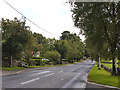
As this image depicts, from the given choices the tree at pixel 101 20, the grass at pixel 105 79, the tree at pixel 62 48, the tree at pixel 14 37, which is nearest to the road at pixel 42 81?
the grass at pixel 105 79

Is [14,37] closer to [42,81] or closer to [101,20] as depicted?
[42,81]

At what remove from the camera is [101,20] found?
17.7 meters

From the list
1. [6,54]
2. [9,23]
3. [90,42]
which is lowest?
[6,54]

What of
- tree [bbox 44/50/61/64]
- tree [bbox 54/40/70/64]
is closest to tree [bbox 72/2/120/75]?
tree [bbox 44/50/61/64]

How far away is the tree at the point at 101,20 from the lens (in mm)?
16734

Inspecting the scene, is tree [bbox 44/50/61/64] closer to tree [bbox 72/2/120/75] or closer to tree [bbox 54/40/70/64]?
tree [bbox 54/40/70/64]

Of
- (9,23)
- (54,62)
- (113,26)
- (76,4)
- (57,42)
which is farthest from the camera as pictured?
(57,42)

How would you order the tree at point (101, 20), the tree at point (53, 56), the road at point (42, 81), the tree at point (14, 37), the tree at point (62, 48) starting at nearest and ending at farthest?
the road at point (42, 81)
the tree at point (101, 20)
the tree at point (14, 37)
the tree at point (53, 56)
the tree at point (62, 48)

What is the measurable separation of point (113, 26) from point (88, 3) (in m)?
4.13

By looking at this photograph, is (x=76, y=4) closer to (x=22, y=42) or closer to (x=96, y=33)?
(x=96, y=33)

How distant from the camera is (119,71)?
70.8ft

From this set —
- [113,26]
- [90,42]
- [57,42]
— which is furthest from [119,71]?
[57,42]

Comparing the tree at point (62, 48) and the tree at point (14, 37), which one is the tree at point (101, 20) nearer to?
the tree at point (14, 37)

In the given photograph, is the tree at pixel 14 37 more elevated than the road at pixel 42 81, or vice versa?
the tree at pixel 14 37
